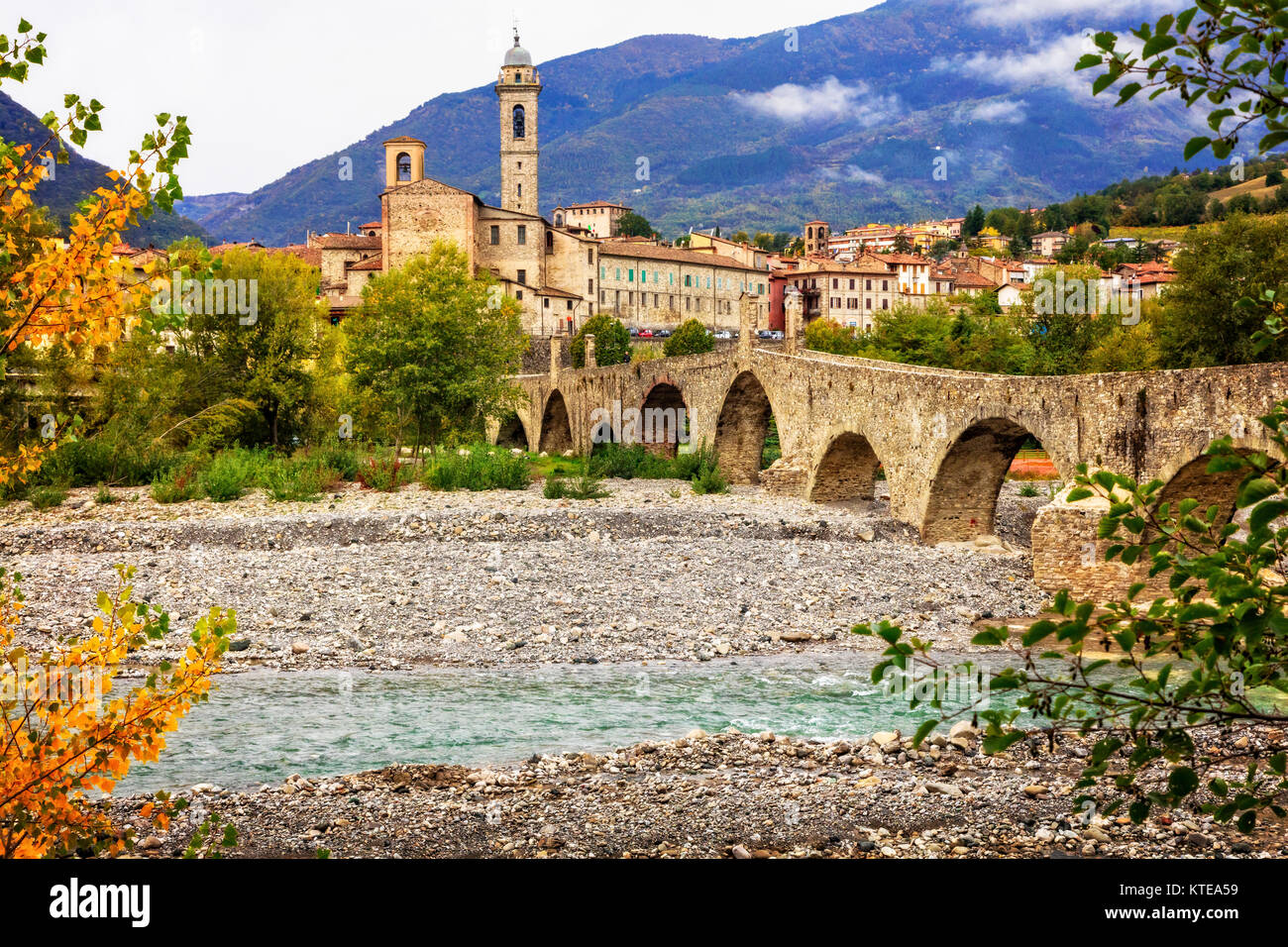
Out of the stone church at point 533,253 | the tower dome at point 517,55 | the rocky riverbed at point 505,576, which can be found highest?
the tower dome at point 517,55

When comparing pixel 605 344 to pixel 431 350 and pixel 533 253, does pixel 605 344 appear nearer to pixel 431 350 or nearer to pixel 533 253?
pixel 533 253

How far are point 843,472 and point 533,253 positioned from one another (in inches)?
1897

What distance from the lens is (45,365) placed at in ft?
99.0

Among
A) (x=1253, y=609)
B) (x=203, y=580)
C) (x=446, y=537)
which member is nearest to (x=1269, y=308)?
(x=1253, y=609)

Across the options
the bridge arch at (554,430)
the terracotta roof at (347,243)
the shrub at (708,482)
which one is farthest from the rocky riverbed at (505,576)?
the terracotta roof at (347,243)

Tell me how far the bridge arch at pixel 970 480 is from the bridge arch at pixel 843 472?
14.3 feet

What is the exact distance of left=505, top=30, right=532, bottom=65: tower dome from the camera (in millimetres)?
96569

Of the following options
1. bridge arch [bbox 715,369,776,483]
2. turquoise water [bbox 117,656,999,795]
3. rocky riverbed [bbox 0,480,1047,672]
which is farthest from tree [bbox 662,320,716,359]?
turquoise water [bbox 117,656,999,795]

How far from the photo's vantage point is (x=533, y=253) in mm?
74500

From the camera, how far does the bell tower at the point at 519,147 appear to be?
8762 centimetres

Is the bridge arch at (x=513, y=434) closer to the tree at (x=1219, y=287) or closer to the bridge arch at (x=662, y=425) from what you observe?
the bridge arch at (x=662, y=425)

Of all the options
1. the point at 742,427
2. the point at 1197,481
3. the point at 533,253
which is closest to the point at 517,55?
the point at 533,253
